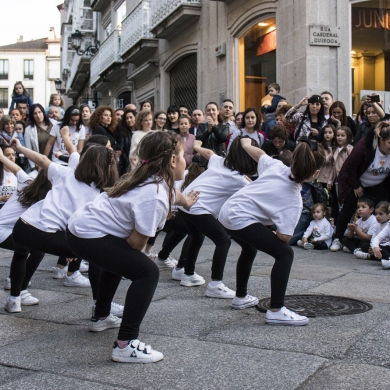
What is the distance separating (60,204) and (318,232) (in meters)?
5.04

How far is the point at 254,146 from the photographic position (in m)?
5.49

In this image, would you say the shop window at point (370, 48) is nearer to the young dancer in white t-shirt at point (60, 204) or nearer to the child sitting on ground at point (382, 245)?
the child sitting on ground at point (382, 245)

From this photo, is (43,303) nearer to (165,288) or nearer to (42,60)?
(165,288)

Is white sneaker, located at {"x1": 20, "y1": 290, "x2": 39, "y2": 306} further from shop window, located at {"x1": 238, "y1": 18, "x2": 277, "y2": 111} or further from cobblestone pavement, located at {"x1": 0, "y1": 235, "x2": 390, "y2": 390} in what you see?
shop window, located at {"x1": 238, "y1": 18, "x2": 277, "y2": 111}

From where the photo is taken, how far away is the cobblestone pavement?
3510 mm

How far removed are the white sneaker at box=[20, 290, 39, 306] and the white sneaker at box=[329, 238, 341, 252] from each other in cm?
468

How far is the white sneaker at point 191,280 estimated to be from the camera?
634cm

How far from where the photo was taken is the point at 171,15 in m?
17.0

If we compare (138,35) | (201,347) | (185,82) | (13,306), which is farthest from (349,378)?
(138,35)

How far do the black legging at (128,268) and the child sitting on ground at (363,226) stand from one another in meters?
4.94

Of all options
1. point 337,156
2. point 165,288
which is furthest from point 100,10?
point 165,288

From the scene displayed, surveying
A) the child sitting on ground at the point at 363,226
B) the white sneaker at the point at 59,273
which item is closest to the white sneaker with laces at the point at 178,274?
the white sneaker at the point at 59,273

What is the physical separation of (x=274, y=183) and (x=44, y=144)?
6535mm

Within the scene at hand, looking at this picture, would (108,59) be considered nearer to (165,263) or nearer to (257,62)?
(257,62)
